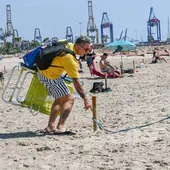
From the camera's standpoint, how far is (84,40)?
668 centimetres

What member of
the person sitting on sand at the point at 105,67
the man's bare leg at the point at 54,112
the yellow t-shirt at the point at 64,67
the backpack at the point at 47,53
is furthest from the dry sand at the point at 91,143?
the person sitting on sand at the point at 105,67

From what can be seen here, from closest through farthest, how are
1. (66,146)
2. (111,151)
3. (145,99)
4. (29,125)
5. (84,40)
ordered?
(111,151) → (66,146) → (84,40) → (29,125) → (145,99)

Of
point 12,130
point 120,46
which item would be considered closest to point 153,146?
point 12,130

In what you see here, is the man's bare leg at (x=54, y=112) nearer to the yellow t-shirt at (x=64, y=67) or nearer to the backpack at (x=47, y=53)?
the yellow t-shirt at (x=64, y=67)

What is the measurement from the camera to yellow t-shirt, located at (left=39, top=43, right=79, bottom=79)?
21.6 feet

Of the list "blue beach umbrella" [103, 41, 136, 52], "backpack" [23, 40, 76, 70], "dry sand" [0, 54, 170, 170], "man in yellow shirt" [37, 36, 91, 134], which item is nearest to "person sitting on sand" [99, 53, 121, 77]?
"blue beach umbrella" [103, 41, 136, 52]

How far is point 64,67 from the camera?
6645 mm

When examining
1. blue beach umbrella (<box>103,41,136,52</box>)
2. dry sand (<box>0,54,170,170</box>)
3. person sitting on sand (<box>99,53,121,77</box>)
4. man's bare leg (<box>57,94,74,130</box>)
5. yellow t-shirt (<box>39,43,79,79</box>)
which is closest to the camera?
dry sand (<box>0,54,170,170</box>)

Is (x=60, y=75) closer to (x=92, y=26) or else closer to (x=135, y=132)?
(x=135, y=132)

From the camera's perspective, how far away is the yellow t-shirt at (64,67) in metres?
6.57

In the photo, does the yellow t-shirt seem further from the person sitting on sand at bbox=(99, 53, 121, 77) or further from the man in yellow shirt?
the person sitting on sand at bbox=(99, 53, 121, 77)

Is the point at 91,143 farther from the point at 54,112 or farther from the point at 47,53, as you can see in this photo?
the point at 47,53

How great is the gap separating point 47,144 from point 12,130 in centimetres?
150

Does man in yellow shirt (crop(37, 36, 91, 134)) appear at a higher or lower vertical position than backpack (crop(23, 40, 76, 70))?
lower
